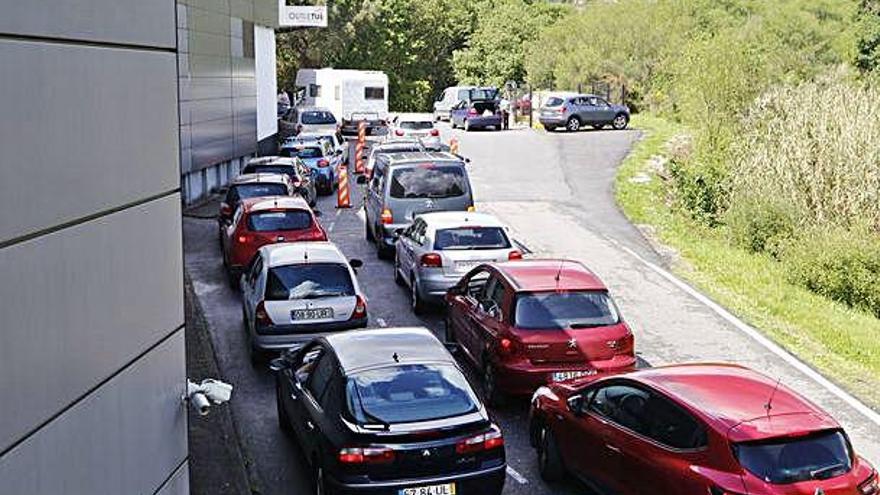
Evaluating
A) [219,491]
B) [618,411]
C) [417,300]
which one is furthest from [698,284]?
[219,491]

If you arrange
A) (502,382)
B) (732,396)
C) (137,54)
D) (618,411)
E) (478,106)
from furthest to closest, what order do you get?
(478,106), (502,382), (618,411), (732,396), (137,54)

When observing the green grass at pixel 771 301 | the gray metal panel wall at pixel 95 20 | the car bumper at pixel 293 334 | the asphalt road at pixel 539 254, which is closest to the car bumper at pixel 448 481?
the asphalt road at pixel 539 254

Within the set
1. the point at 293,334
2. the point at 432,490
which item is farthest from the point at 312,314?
the point at 432,490

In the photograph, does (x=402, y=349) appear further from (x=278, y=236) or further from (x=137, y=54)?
(x=278, y=236)

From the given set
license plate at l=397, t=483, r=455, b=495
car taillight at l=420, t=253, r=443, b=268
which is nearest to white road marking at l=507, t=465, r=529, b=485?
license plate at l=397, t=483, r=455, b=495

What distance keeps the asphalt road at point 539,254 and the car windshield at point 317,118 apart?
9560 millimetres

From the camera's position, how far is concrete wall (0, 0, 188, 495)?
4.82m

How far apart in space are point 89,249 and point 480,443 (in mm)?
4285

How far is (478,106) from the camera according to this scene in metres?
50.0

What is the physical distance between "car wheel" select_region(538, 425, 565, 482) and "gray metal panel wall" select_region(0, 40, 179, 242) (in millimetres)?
4872

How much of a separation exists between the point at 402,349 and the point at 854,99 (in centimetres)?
2146

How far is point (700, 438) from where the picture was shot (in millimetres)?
8281

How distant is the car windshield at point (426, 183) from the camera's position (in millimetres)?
20281

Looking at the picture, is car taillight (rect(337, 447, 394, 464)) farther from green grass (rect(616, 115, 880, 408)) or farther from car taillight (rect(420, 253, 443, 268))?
car taillight (rect(420, 253, 443, 268))
